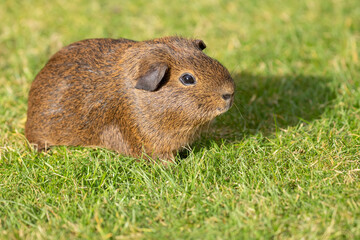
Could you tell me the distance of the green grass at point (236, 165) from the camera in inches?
145

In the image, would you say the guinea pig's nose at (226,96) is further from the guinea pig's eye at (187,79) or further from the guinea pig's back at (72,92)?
the guinea pig's back at (72,92)

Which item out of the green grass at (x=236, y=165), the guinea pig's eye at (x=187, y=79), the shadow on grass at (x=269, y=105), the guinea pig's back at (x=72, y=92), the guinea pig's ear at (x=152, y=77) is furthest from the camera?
the shadow on grass at (x=269, y=105)

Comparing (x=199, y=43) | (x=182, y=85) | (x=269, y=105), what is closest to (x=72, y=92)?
(x=182, y=85)

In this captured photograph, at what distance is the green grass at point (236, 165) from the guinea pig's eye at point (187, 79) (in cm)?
89

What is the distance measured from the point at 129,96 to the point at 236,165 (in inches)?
56.2

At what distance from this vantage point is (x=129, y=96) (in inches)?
176

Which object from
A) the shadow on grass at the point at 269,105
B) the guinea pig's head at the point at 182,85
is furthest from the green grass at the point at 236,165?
the guinea pig's head at the point at 182,85

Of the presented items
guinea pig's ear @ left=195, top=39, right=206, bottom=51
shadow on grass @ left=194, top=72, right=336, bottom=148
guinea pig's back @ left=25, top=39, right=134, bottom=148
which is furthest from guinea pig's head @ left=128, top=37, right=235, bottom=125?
shadow on grass @ left=194, top=72, right=336, bottom=148

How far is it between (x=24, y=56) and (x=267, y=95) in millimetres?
4419

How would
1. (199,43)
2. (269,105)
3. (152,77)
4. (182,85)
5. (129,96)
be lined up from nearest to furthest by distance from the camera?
(152,77), (182,85), (129,96), (199,43), (269,105)

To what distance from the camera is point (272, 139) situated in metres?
5.04

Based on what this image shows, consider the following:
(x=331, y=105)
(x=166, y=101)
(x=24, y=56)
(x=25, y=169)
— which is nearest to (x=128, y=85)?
(x=166, y=101)

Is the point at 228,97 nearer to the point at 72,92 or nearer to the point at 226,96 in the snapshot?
the point at 226,96

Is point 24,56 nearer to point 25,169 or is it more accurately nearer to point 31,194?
point 25,169
